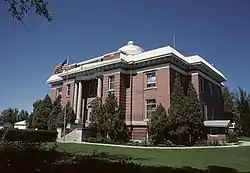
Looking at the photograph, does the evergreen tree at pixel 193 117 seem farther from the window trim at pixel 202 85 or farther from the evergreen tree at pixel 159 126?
the window trim at pixel 202 85

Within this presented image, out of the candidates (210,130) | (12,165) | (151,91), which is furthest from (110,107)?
(12,165)

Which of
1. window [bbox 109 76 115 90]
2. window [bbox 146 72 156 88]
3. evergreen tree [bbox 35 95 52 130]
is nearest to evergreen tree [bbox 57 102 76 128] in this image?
evergreen tree [bbox 35 95 52 130]

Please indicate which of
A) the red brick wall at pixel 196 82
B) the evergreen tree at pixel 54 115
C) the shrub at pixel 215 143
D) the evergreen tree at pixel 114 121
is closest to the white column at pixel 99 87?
the evergreen tree at pixel 114 121

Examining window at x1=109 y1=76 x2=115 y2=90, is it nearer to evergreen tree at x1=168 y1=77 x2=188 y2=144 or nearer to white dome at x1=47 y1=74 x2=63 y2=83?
evergreen tree at x1=168 y1=77 x2=188 y2=144

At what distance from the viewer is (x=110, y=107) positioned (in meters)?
30.0

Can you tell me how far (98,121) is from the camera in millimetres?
30297

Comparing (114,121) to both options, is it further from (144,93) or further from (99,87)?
(99,87)

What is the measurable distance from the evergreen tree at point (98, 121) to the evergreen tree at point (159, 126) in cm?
561

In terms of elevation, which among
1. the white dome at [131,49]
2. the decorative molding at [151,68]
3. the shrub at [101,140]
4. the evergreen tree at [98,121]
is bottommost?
the shrub at [101,140]

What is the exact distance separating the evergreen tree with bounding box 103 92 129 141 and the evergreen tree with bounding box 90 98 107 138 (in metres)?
0.51

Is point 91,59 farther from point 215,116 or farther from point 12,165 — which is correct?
point 12,165

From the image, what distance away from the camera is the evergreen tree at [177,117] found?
26297 millimetres

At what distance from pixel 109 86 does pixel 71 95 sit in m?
8.20

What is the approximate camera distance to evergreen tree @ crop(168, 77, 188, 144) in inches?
1035
